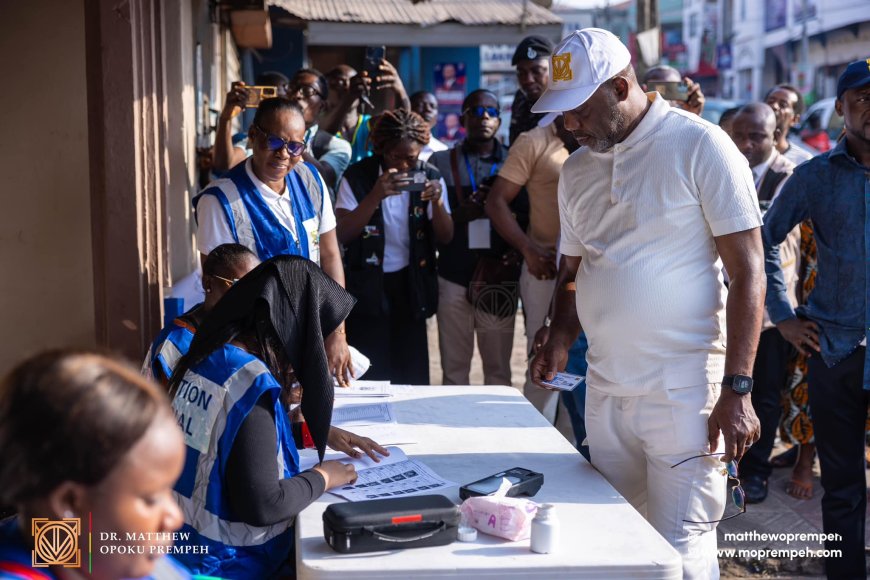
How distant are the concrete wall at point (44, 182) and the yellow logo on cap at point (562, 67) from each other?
7.58ft

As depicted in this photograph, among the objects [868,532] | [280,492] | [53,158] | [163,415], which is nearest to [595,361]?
[280,492]

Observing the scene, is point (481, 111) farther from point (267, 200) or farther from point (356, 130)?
point (267, 200)

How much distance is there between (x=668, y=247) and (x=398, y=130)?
236 centimetres

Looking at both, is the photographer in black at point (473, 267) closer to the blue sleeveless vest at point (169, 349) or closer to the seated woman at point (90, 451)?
the blue sleeveless vest at point (169, 349)

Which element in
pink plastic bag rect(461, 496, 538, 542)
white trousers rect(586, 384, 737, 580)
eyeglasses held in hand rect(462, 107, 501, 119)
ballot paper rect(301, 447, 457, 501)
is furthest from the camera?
eyeglasses held in hand rect(462, 107, 501, 119)

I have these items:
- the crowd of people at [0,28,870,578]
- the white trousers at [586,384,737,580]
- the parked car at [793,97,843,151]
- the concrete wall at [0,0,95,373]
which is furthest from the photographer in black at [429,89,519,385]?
the parked car at [793,97,843,151]

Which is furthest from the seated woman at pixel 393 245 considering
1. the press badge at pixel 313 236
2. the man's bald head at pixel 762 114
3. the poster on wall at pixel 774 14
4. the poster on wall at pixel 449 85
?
the poster on wall at pixel 774 14

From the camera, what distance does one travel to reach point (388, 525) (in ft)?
6.27

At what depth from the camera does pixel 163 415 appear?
4.33 feet

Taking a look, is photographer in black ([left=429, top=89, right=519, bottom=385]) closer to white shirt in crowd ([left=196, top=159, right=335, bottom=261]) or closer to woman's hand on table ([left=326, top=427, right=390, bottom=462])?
white shirt in crowd ([left=196, top=159, right=335, bottom=261])

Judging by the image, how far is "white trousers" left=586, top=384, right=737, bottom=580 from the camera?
8.19ft

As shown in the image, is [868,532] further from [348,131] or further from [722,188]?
[348,131]

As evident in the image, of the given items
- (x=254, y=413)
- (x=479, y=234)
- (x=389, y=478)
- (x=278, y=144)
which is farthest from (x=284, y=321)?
(x=479, y=234)

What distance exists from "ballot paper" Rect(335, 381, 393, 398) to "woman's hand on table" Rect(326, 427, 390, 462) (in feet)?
1.90
